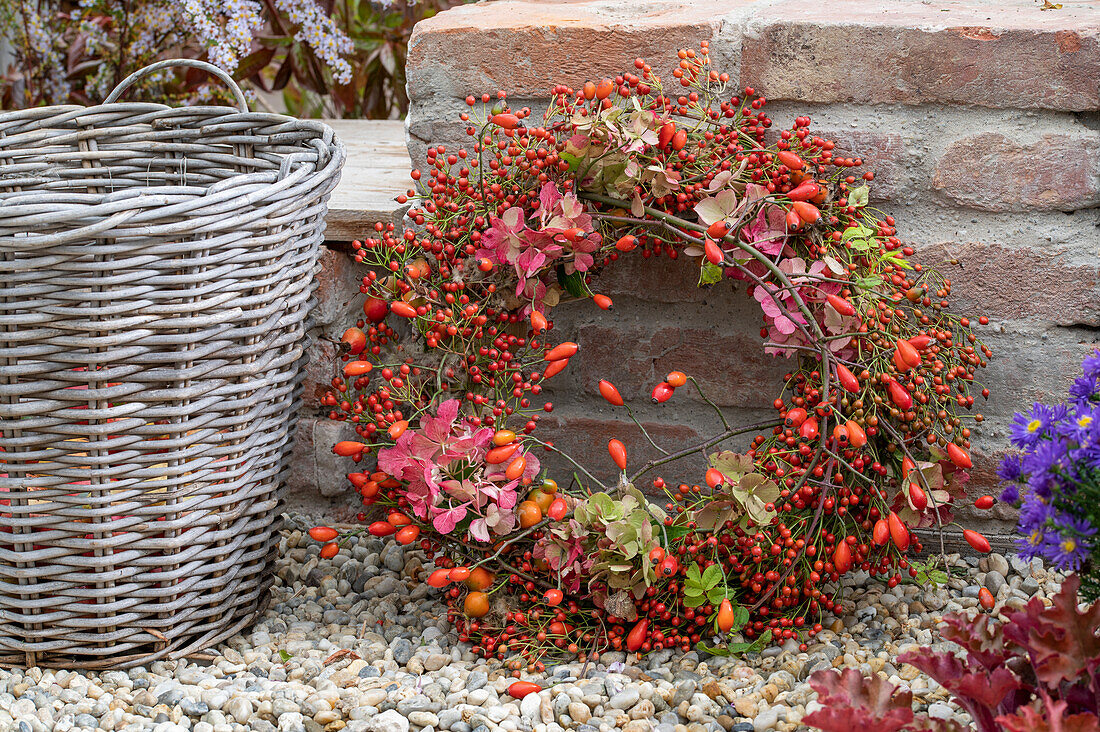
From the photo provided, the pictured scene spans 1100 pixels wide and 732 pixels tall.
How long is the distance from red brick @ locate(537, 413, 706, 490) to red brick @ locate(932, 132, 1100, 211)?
0.61 metres

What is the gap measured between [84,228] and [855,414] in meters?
1.01

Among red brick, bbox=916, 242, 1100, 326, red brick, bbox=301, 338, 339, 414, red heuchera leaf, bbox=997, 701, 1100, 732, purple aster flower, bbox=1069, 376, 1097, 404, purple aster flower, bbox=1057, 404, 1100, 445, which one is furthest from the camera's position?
red brick, bbox=301, 338, 339, 414

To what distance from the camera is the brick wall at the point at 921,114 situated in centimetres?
146

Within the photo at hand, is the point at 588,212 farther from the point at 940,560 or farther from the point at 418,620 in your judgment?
the point at 940,560

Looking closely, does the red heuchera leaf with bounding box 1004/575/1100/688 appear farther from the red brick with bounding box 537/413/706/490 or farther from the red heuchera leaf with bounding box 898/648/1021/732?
the red brick with bounding box 537/413/706/490

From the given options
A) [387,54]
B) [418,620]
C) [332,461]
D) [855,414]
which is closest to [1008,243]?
[855,414]

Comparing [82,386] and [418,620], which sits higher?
[82,386]

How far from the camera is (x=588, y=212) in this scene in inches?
59.4

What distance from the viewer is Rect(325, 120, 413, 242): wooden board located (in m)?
1.73

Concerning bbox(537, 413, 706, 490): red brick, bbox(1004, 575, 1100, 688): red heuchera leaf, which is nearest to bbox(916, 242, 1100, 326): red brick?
bbox(537, 413, 706, 490): red brick

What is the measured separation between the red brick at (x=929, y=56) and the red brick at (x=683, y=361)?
42 centimetres

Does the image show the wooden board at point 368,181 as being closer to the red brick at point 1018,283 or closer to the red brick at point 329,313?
the red brick at point 329,313

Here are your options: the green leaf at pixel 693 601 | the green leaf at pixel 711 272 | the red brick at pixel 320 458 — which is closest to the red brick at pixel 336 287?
the red brick at pixel 320 458

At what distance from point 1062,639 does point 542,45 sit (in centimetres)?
112
